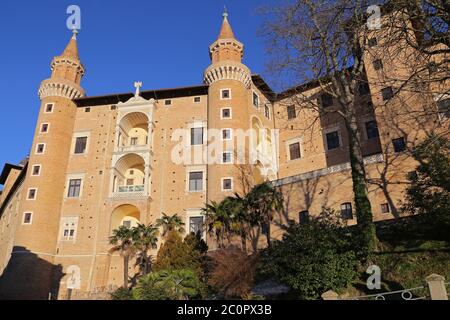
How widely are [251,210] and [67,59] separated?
2561 cm

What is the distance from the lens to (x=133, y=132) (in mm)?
38375

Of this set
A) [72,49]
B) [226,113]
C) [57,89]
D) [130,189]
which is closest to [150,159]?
[130,189]

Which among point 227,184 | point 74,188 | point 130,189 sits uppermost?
point 74,188

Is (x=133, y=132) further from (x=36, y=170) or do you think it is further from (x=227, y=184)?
(x=227, y=184)

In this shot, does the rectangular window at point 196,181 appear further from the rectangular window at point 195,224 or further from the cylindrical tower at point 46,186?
the cylindrical tower at point 46,186

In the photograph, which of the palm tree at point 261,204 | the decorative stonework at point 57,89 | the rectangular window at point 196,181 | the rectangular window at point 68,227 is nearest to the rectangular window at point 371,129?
the palm tree at point 261,204

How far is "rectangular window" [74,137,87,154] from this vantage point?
36.5 m

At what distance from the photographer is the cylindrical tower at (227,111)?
31.2 metres

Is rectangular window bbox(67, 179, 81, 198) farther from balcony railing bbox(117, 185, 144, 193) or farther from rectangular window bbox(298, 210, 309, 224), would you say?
rectangular window bbox(298, 210, 309, 224)

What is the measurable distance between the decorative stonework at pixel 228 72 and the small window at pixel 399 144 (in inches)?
578

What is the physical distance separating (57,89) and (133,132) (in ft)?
27.1

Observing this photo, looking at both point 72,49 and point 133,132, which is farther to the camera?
point 72,49

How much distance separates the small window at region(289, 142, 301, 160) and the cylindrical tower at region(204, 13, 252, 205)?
5.80m

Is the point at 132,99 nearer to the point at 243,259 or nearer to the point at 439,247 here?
the point at 243,259
